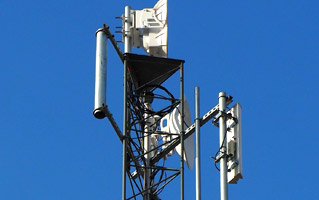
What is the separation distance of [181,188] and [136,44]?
20.9 feet

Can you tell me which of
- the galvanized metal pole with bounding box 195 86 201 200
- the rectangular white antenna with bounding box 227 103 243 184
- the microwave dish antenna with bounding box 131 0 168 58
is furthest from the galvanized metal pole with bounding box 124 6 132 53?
the rectangular white antenna with bounding box 227 103 243 184

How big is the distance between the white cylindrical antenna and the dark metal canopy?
0.82 metres

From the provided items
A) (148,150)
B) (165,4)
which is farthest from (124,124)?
(165,4)

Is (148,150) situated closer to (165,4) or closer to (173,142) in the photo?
(173,142)

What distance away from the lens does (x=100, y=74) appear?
1940 inches

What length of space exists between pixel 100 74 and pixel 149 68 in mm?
2065

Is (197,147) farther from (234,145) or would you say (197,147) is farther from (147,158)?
(147,158)

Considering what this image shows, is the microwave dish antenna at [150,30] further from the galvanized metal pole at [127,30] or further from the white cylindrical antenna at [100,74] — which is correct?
the white cylindrical antenna at [100,74]

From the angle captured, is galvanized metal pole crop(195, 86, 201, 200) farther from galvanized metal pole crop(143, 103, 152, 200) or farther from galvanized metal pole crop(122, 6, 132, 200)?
galvanized metal pole crop(122, 6, 132, 200)

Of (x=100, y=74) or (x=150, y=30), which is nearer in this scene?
(x=100, y=74)

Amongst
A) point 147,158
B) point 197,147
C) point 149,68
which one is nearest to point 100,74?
point 149,68

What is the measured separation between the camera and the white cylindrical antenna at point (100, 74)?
4831 centimetres

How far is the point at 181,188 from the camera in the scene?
48.2 m

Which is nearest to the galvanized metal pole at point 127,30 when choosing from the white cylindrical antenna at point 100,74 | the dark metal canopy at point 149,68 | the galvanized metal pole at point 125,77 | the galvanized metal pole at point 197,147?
the galvanized metal pole at point 125,77
